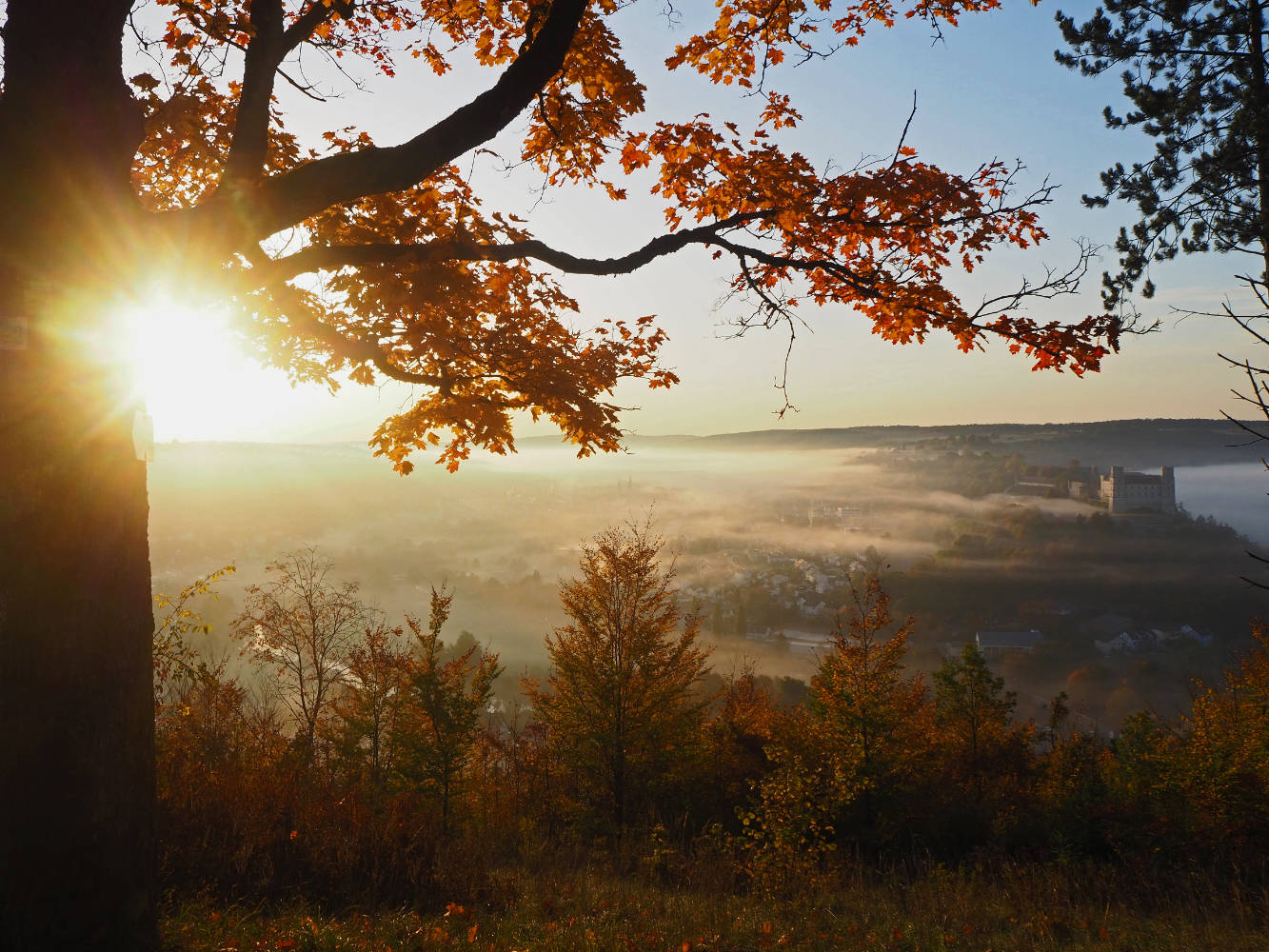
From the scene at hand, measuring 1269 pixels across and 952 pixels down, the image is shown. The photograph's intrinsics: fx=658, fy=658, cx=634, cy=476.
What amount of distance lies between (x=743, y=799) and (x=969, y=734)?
2185 centimetres

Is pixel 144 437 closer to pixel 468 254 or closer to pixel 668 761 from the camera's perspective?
pixel 468 254

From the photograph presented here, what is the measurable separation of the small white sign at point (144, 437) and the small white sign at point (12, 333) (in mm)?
597

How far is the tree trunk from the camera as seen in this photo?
3230 mm

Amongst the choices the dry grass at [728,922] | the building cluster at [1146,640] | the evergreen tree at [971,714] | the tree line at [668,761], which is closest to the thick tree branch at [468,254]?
the dry grass at [728,922]

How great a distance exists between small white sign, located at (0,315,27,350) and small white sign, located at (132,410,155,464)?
1.96 ft

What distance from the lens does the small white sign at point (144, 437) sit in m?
3.74

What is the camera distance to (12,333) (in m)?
3.30

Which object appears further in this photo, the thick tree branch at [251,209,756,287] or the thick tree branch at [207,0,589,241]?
the thick tree branch at [251,209,756,287]

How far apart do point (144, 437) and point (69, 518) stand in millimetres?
650

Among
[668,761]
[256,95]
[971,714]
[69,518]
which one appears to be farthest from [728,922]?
[971,714]

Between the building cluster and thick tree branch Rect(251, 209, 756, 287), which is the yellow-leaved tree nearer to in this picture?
thick tree branch Rect(251, 209, 756, 287)

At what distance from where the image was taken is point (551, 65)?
4355 mm

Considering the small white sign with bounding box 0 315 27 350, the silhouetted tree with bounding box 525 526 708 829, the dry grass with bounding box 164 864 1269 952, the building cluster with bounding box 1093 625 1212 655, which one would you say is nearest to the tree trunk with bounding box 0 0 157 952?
the small white sign with bounding box 0 315 27 350

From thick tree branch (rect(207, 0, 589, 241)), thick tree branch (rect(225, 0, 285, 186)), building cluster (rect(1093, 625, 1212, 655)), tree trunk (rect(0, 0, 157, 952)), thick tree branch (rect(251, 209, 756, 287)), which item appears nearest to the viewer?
tree trunk (rect(0, 0, 157, 952))
